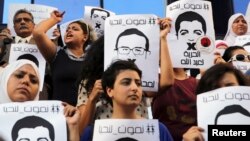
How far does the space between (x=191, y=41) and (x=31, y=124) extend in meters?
1.07

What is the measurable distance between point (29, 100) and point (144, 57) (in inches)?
24.5

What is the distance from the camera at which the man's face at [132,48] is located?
2.77 m

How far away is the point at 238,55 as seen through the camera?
360 centimetres

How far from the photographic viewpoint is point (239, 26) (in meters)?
4.67

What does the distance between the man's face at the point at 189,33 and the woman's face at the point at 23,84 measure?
83 centimetres

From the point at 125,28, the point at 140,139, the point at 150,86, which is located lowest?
the point at 140,139

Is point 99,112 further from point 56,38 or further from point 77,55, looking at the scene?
point 56,38

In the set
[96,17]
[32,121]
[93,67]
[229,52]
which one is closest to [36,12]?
[96,17]

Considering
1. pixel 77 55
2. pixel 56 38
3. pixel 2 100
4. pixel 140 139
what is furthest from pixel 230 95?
pixel 56 38

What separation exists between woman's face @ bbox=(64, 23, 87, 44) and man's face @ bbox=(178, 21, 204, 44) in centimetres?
79

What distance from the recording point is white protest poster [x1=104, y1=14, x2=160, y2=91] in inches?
108

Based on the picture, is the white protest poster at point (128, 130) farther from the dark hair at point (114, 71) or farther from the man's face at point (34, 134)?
the dark hair at point (114, 71)

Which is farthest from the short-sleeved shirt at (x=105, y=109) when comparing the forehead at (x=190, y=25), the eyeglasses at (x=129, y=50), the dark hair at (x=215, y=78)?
the forehead at (x=190, y=25)

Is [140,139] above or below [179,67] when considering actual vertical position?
below
